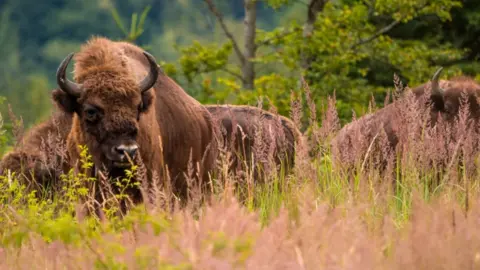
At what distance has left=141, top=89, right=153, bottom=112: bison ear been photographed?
9516 millimetres

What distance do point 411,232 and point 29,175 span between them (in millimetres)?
6029

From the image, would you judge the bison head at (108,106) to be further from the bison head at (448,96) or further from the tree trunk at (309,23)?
the tree trunk at (309,23)

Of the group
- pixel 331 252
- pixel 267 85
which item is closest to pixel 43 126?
pixel 331 252

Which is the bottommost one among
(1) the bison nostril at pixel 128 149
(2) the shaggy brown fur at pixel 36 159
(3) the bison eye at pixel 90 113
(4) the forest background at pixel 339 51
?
(4) the forest background at pixel 339 51

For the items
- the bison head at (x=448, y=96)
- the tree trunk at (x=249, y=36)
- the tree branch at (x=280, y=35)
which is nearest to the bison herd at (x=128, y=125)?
the bison head at (x=448, y=96)

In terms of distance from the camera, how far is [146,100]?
9.55 m

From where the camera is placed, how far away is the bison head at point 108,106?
8.98 metres

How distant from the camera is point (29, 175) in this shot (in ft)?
33.6

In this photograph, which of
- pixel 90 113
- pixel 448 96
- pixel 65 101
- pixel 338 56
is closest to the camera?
pixel 90 113

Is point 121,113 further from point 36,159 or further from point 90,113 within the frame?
point 36,159

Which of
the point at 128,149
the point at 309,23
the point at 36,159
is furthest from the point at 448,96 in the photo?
the point at 309,23

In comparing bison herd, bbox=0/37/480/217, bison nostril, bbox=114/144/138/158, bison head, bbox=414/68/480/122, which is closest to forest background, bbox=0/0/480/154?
bison head, bbox=414/68/480/122

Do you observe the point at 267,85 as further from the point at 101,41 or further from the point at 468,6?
the point at 101,41

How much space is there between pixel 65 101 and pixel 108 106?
592 millimetres
